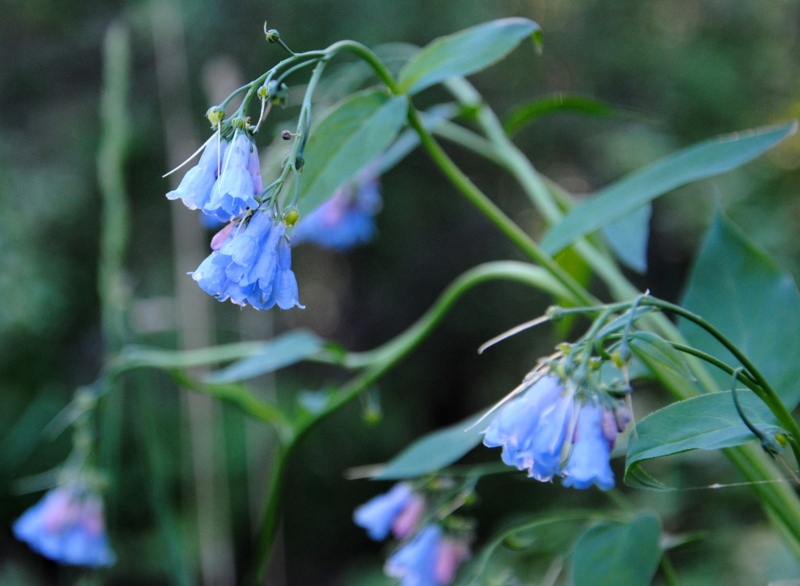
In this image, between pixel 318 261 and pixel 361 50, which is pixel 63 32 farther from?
pixel 361 50

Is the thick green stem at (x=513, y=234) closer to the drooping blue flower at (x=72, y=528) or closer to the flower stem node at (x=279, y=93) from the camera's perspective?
the flower stem node at (x=279, y=93)

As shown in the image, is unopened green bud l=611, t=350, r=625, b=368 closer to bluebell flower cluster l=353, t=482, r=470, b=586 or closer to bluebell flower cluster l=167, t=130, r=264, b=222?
bluebell flower cluster l=167, t=130, r=264, b=222

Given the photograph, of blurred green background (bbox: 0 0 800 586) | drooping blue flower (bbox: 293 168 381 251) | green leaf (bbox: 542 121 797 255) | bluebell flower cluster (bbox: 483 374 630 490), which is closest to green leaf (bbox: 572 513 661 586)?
bluebell flower cluster (bbox: 483 374 630 490)

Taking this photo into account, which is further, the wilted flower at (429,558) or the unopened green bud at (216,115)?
the wilted flower at (429,558)

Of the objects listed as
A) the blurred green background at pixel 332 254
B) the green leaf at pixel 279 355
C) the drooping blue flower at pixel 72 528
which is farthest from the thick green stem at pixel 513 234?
the blurred green background at pixel 332 254

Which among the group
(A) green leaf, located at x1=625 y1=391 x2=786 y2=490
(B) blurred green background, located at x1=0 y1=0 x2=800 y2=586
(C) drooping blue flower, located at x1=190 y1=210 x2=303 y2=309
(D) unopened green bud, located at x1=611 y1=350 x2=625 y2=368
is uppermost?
(C) drooping blue flower, located at x1=190 y1=210 x2=303 y2=309

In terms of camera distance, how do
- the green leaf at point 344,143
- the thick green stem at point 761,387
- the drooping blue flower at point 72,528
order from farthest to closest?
the drooping blue flower at point 72,528
the green leaf at point 344,143
the thick green stem at point 761,387
